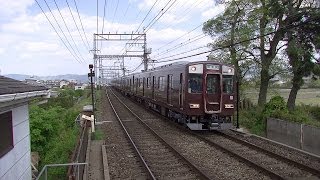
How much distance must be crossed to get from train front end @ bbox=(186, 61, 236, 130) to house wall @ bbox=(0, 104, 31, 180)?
899cm

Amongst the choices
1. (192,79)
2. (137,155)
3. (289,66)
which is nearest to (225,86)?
(192,79)

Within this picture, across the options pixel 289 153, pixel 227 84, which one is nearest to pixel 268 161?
pixel 289 153

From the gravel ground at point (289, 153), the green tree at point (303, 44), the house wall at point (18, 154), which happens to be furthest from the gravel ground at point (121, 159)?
the green tree at point (303, 44)

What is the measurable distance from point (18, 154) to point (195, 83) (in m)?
10.2

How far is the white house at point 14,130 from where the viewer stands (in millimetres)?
7344

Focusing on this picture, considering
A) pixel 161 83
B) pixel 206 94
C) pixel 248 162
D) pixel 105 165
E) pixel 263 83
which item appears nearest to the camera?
pixel 248 162

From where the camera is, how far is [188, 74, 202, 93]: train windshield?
17766 mm

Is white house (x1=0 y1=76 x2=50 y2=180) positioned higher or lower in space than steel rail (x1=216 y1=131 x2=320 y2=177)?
higher

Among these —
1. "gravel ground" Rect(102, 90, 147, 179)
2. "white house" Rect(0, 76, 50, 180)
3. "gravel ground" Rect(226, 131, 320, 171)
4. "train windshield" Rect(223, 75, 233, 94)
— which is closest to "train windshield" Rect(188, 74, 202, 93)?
"train windshield" Rect(223, 75, 233, 94)

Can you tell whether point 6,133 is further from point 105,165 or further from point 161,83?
point 161,83

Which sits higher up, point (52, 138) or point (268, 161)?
point (268, 161)

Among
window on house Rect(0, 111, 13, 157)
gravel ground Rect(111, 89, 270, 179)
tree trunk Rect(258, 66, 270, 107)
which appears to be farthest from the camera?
tree trunk Rect(258, 66, 270, 107)

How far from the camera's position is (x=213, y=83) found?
1802cm

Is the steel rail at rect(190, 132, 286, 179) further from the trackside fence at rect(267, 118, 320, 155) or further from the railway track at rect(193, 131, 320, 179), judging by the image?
the trackside fence at rect(267, 118, 320, 155)
